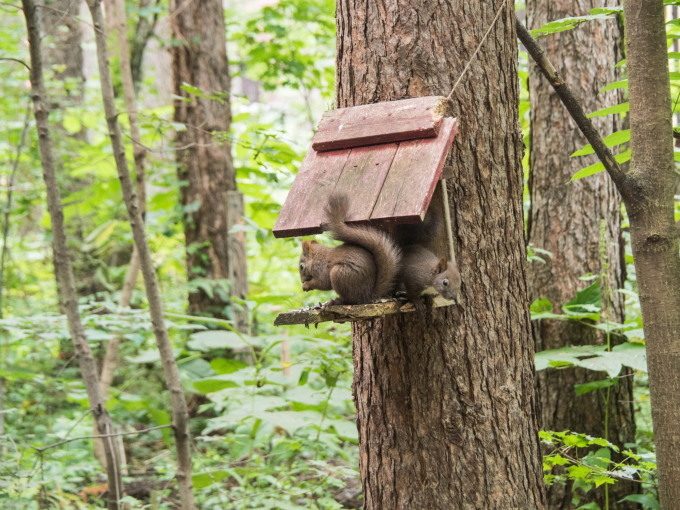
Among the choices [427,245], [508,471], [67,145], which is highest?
[67,145]

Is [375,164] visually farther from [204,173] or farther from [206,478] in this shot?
[204,173]

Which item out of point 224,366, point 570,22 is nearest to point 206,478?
point 224,366

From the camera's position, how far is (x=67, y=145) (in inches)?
318

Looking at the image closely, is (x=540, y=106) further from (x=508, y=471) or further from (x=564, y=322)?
(x=508, y=471)

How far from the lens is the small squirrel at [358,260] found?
7.23 ft

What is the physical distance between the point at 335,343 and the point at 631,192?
6.85ft

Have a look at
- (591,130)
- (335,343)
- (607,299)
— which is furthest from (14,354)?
(591,130)

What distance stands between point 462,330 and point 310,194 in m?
0.76

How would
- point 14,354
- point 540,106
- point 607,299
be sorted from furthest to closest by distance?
point 14,354, point 540,106, point 607,299

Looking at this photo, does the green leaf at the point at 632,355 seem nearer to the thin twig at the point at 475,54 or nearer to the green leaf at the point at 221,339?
the thin twig at the point at 475,54

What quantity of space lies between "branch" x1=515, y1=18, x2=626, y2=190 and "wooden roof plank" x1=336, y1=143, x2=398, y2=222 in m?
0.71

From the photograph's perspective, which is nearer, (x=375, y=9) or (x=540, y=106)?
(x=375, y=9)

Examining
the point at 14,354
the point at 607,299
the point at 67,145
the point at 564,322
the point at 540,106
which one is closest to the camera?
the point at 607,299

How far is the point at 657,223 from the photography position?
2.34 meters
